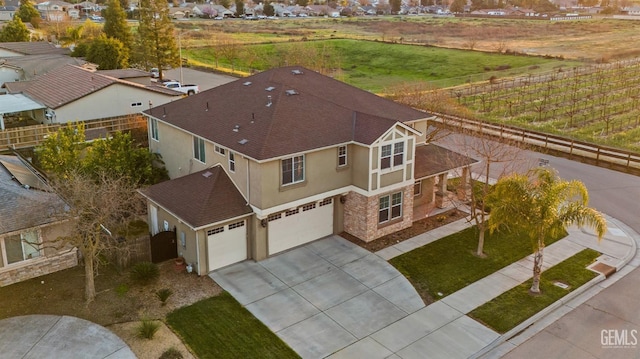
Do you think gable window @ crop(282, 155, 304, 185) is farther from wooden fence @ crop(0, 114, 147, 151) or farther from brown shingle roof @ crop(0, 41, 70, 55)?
brown shingle roof @ crop(0, 41, 70, 55)

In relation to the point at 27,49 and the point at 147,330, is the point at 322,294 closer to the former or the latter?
the point at 147,330

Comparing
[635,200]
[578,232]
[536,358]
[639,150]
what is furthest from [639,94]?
[536,358]

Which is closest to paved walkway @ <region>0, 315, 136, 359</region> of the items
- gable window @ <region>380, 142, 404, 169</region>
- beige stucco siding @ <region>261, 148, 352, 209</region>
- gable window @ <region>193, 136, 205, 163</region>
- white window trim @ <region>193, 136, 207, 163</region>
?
beige stucco siding @ <region>261, 148, 352, 209</region>

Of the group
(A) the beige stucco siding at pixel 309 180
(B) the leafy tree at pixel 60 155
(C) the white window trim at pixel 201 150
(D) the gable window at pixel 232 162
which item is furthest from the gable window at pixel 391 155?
(B) the leafy tree at pixel 60 155

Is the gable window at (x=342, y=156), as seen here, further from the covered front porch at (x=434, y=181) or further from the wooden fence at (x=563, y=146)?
the wooden fence at (x=563, y=146)

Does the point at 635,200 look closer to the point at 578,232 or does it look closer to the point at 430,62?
the point at 578,232

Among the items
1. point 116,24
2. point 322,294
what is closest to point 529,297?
point 322,294
